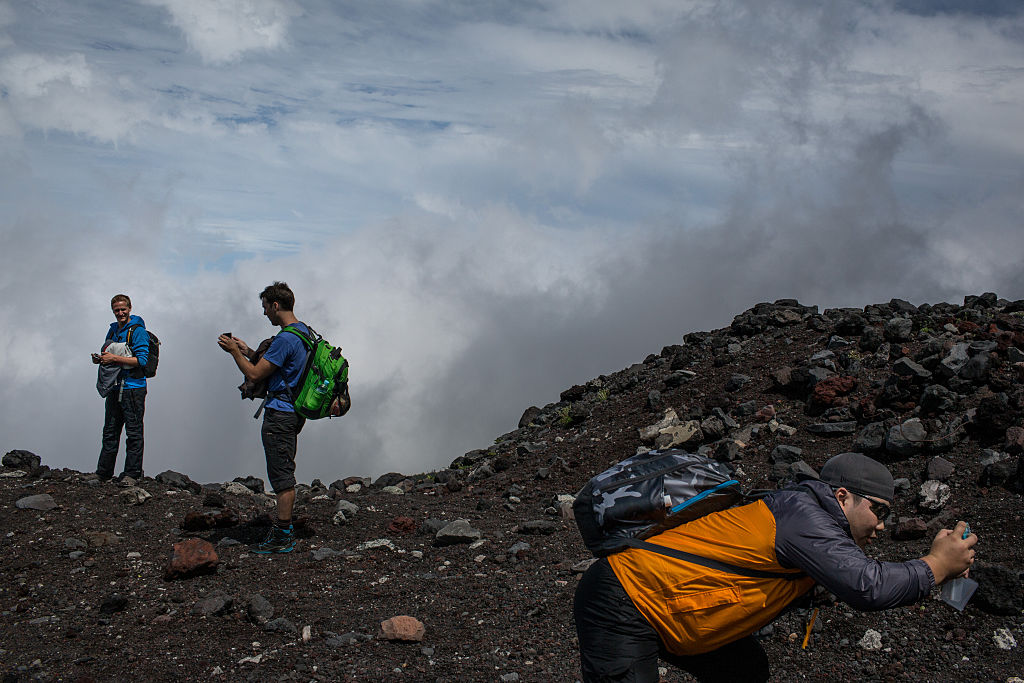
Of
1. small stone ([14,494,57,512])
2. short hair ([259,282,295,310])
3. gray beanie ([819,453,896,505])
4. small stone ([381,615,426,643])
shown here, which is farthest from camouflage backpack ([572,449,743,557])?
small stone ([14,494,57,512])

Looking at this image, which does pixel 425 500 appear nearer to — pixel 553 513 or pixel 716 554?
pixel 553 513

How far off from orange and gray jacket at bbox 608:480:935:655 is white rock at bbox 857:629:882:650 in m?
3.46

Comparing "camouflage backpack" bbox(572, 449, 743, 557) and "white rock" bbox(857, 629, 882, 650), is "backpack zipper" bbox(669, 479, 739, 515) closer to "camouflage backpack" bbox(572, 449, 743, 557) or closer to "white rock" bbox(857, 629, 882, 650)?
"camouflage backpack" bbox(572, 449, 743, 557)

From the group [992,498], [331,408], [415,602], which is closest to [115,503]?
[331,408]

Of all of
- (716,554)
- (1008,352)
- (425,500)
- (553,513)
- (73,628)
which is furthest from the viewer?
(425,500)

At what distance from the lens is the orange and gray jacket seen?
308 cm

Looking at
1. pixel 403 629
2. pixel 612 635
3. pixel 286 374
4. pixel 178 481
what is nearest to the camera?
pixel 612 635

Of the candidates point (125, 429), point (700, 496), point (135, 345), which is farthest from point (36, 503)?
point (700, 496)

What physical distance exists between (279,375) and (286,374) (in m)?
0.08

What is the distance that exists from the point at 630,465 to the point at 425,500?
863 centimetres

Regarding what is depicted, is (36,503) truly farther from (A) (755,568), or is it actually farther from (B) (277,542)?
(A) (755,568)

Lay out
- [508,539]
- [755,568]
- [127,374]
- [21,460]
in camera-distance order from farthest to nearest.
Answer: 1. [21,460]
2. [127,374]
3. [508,539]
4. [755,568]

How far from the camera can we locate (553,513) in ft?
33.1

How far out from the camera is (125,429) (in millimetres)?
11203
